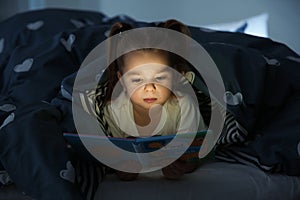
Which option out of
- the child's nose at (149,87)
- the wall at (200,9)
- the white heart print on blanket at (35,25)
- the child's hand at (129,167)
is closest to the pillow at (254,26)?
the wall at (200,9)

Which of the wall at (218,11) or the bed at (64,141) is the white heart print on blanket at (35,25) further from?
the wall at (218,11)

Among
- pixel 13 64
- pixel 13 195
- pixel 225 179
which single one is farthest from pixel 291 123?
pixel 13 64

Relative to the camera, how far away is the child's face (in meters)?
1.02

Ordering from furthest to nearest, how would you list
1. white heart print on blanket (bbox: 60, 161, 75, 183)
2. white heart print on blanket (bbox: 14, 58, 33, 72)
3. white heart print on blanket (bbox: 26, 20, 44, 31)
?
white heart print on blanket (bbox: 26, 20, 44, 31) < white heart print on blanket (bbox: 14, 58, 33, 72) < white heart print on blanket (bbox: 60, 161, 75, 183)

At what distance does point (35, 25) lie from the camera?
1.65 metres

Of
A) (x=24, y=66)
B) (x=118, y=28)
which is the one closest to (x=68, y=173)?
(x=118, y=28)

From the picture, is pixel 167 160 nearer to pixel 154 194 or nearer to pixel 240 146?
pixel 154 194

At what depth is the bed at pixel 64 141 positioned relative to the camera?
0.93 m

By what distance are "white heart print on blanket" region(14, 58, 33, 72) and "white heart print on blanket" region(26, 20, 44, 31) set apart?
0.29 metres

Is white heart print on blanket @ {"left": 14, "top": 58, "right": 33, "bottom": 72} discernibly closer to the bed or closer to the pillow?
the bed

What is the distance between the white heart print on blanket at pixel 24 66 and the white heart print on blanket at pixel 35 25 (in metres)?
0.29

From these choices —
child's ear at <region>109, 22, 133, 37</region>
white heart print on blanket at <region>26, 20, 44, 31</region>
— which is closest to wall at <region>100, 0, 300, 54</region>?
white heart print on blanket at <region>26, 20, 44, 31</region>

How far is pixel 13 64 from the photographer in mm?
1372

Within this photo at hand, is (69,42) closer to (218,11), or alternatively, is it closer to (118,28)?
(118,28)
